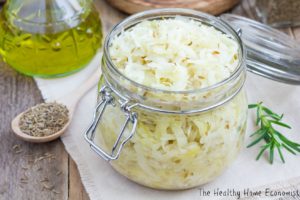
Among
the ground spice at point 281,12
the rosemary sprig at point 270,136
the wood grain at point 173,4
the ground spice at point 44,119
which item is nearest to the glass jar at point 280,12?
the ground spice at point 281,12

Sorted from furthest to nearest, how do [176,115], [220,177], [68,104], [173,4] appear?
[173,4], [68,104], [220,177], [176,115]

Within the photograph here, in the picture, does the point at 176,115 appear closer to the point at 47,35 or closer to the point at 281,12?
the point at 47,35

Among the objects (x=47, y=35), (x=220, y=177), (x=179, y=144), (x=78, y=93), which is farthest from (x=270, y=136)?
(x=47, y=35)

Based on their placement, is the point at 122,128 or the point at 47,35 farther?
the point at 47,35

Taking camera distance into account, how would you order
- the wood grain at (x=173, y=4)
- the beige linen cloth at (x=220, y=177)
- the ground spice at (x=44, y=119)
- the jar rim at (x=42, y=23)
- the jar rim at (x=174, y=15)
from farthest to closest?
the wood grain at (x=173, y=4)
the jar rim at (x=42, y=23)
the ground spice at (x=44, y=119)
the beige linen cloth at (x=220, y=177)
the jar rim at (x=174, y=15)

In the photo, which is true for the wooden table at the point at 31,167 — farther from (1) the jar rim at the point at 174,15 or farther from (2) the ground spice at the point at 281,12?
(2) the ground spice at the point at 281,12
